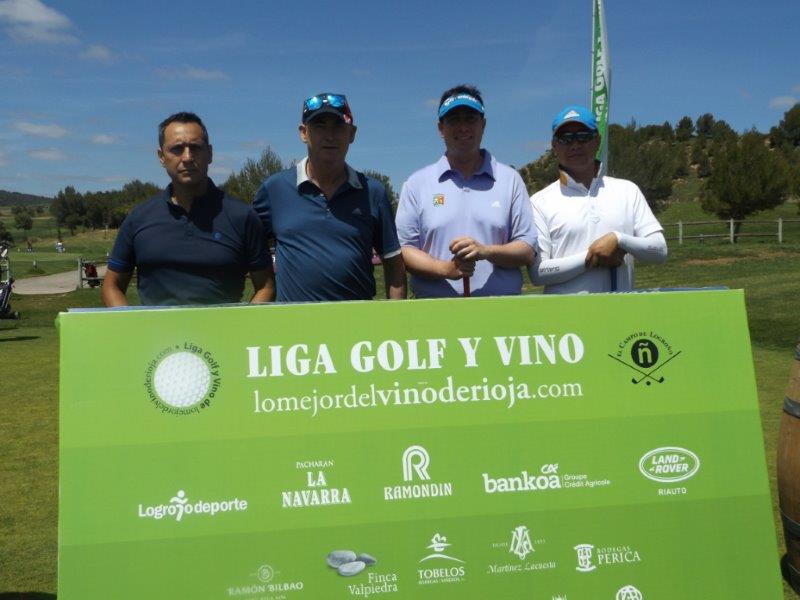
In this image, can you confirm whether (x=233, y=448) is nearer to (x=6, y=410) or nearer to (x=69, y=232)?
(x=6, y=410)

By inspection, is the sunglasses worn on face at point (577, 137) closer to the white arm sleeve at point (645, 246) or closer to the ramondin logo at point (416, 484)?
the white arm sleeve at point (645, 246)

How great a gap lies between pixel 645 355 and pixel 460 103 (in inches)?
62.4

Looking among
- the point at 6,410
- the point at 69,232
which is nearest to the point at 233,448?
the point at 6,410

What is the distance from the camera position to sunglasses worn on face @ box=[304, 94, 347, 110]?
362cm

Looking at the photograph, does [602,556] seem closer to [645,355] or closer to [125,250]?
[645,355]

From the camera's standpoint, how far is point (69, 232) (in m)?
85.9

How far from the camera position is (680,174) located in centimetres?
7088

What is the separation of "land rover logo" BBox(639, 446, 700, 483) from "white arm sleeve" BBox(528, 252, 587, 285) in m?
1.13

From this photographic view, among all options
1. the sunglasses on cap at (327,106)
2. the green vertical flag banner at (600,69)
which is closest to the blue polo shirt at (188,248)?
the sunglasses on cap at (327,106)

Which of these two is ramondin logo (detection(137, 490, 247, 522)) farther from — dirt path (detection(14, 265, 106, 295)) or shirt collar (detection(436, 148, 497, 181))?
dirt path (detection(14, 265, 106, 295))

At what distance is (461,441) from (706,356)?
962 millimetres

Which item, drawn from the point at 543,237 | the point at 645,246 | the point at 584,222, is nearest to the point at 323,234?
the point at 543,237

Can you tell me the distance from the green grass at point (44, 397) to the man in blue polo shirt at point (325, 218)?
6.59 ft

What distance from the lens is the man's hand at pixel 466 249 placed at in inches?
138
